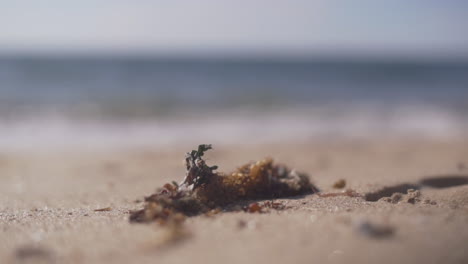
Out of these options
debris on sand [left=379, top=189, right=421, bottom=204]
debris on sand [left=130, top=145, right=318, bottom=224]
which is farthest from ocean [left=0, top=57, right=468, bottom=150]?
debris on sand [left=379, top=189, right=421, bottom=204]

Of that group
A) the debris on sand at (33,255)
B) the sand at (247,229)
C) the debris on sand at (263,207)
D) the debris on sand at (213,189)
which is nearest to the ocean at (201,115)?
the sand at (247,229)

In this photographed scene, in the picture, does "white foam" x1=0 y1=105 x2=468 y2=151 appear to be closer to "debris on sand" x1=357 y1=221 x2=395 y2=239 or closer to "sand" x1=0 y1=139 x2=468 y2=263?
"sand" x1=0 y1=139 x2=468 y2=263

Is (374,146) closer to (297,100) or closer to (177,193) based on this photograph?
(177,193)

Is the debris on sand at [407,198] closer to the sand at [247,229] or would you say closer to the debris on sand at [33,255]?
the sand at [247,229]

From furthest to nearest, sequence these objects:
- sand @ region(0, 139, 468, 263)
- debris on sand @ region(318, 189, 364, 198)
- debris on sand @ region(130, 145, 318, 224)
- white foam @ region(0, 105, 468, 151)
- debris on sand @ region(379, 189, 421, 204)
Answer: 1. white foam @ region(0, 105, 468, 151)
2. debris on sand @ region(318, 189, 364, 198)
3. debris on sand @ region(379, 189, 421, 204)
4. debris on sand @ region(130, 145, 318, 224)
5. sand @ region(0, 139, 468, 263)

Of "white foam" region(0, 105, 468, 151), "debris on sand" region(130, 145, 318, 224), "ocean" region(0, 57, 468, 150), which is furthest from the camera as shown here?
"ocean" region(0, 57, 468, 150)

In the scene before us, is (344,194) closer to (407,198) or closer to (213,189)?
(407,198)

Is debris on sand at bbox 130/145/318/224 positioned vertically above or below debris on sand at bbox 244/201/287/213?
above
